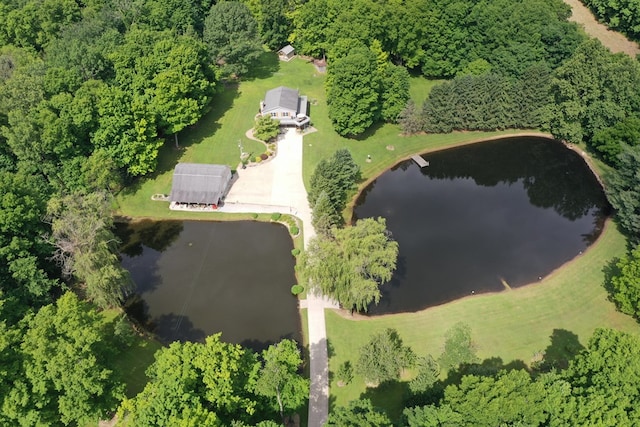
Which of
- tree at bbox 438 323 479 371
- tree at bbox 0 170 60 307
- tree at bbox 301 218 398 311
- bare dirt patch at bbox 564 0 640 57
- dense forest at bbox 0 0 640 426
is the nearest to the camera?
dense forest at bbox 0 0 640 426

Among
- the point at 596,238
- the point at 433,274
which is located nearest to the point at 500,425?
the point at 433,274

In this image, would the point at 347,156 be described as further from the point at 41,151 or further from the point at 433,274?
the point at 41,151

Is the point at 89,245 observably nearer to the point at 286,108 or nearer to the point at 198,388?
the point at 198,388

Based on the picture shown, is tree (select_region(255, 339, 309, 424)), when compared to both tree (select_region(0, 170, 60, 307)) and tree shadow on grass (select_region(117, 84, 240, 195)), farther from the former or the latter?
tree shadow on grass (select_region(117, 84, 240, 195))

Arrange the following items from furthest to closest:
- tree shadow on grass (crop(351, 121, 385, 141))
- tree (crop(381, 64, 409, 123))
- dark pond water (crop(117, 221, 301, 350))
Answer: tree (crop(381, 64, 409, 123))
tree shadow on grass (crop(351, 121, 385, 141))
dark pond water (crop(117, 221, 301, 350))

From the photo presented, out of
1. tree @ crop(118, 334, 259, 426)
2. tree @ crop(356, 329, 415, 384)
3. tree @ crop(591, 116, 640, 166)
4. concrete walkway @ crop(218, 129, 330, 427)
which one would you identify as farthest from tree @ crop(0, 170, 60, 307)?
tree @ crop(591, 116, 640, 166)

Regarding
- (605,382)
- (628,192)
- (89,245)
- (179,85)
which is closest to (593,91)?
(628,192)

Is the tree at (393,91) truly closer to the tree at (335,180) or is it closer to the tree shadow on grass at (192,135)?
the tree at (335,180)
